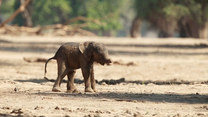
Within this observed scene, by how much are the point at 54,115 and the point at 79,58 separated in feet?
9.14

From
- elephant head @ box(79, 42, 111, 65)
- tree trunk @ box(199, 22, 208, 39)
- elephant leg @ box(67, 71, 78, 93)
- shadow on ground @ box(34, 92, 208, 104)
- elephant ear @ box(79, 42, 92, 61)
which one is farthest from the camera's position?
tree trunk @ box(199, 22, 208, 39)

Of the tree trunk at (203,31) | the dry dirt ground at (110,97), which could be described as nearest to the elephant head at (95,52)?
the dry dirt ground at (110,97)

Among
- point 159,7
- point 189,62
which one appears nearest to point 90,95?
point 189,62

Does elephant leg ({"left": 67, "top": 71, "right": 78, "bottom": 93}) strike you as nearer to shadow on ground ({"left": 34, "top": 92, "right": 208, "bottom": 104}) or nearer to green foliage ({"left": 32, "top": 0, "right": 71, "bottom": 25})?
shadow on ground ({"left": 34, "top": 92, "right": 208, "bottom": 104})

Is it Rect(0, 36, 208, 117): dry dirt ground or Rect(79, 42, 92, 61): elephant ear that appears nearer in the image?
Rect(0, 36, 208, 117): dry dirt ground

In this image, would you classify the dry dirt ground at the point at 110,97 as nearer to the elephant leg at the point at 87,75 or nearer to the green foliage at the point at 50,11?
the elephant leg at the point at 87,75

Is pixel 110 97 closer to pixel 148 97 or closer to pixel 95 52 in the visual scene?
pixel 148 97

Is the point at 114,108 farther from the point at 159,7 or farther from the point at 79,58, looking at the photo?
the point at 159,7

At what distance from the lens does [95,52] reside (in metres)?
11.1

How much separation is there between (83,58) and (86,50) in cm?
14

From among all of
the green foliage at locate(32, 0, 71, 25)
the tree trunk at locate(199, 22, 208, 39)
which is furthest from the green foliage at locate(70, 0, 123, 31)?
the tree trunk at locate(199, 22, 208, 39)

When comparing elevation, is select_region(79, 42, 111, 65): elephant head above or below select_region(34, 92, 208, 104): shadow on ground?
above

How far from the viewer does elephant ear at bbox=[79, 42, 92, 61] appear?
1117 centimetres

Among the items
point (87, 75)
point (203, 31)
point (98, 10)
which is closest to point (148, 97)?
point (87, 75)
